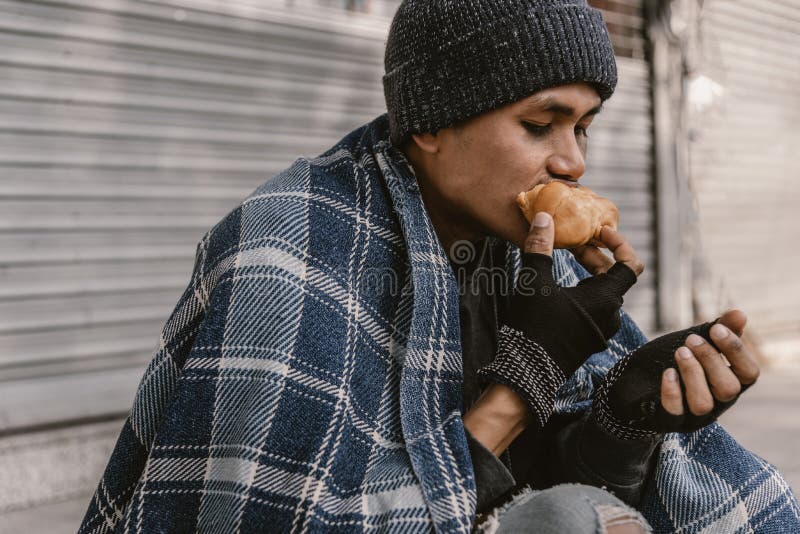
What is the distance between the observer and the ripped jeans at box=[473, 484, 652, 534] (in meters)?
1.43

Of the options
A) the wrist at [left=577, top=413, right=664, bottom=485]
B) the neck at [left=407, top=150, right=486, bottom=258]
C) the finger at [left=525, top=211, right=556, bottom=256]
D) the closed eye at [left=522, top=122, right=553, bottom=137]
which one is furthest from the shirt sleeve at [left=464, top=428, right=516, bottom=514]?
the closed eye at [left=522, top=122, right=553, bottom=137]

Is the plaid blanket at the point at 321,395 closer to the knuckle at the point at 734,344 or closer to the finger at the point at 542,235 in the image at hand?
the finger at the point at 542,235

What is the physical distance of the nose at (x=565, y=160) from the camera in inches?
77.7

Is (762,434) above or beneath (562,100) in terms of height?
beneath

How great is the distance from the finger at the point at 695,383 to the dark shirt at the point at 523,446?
23cm

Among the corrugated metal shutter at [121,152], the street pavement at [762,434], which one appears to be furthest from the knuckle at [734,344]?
the corrugated metal shutter at [121,152]

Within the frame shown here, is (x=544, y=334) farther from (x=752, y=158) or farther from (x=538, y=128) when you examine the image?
(x=752, y=158)

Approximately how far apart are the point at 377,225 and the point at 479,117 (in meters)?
0.41

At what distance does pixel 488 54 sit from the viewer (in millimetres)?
1972

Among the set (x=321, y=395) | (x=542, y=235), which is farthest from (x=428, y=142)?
(x=321, y=395)

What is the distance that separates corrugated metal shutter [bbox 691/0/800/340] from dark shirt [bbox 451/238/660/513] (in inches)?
213

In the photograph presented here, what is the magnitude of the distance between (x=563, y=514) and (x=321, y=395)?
1.86 ft

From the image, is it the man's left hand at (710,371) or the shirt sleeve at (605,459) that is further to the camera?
the shirt sleeve at (605,459)

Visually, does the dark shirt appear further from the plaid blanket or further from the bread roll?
the bread roll
